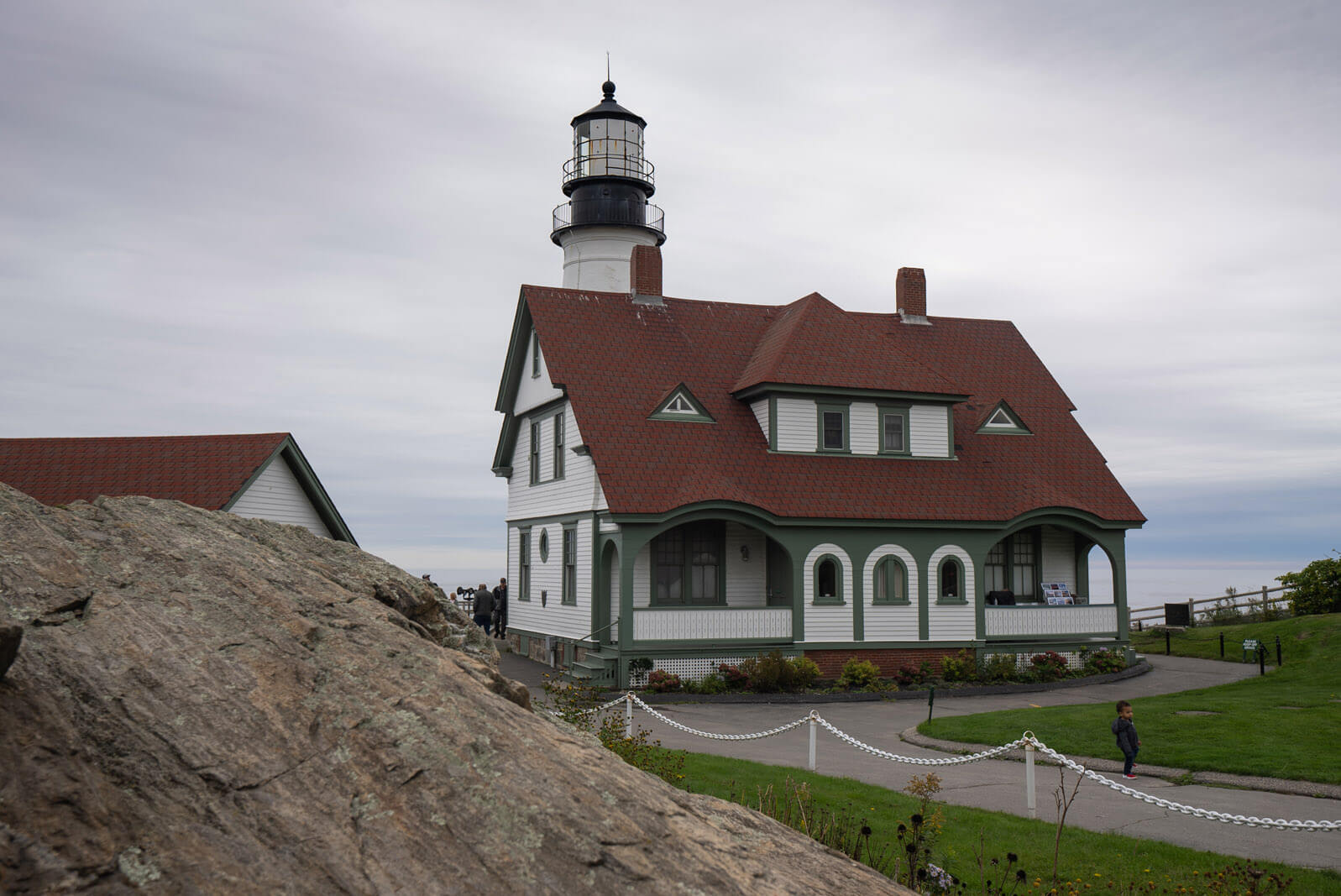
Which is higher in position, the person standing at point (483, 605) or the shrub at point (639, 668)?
the person standing at point (483, 605)

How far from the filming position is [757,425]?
2577 cm

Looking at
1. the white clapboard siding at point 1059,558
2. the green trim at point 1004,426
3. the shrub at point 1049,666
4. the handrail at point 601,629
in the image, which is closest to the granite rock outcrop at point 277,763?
the handrail at point 601,629

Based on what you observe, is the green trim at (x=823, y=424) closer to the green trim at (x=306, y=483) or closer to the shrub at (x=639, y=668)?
the shrub at (x=639, y=668)

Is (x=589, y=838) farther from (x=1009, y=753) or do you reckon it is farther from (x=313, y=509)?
(x=313, y=509)

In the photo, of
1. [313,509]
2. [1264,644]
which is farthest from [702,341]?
[1264,644]

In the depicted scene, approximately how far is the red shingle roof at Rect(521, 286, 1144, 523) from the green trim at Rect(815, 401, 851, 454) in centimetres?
27

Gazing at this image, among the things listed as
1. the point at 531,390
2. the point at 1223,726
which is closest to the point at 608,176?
the point at 531,390

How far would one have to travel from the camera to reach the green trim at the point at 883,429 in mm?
26250

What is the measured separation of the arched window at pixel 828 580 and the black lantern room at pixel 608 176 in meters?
14.1

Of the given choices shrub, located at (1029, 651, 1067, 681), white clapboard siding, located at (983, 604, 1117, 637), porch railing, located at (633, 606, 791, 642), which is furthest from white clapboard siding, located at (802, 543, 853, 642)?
shrub, located at (1029, 651, 1067, 681)

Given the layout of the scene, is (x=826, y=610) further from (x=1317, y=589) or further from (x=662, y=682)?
(x=1317, y=589)

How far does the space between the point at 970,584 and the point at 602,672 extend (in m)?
9.39

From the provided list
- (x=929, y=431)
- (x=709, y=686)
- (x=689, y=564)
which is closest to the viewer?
(x=709, y=686)

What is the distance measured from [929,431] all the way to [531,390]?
35.1 feet
